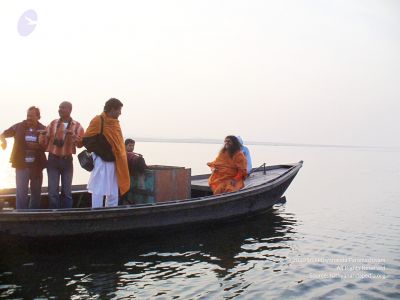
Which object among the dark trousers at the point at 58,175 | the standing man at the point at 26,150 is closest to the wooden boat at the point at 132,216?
the standing man at the point at 26,150

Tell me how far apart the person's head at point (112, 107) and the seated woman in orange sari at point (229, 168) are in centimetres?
334

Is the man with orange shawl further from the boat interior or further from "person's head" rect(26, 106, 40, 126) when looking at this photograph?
the boat interior

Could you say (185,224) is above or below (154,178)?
below

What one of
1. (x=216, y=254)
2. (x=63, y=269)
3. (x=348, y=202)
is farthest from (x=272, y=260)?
(x=348, y=202)

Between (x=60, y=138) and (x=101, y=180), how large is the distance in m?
1.04

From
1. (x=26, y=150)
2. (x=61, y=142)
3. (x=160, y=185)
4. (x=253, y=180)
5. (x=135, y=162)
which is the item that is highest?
(x=61, y=142)

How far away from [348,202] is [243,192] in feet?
34.9

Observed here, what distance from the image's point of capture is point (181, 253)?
7898mm

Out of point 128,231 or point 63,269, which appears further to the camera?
point 128,231

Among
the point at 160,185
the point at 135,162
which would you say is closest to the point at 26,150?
the point at 135,162

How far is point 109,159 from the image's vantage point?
278 inches

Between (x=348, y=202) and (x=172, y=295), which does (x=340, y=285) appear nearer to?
(x=172, y=295)

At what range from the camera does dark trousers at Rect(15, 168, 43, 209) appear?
7039mm

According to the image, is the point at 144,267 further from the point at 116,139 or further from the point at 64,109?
the point at 64,109
